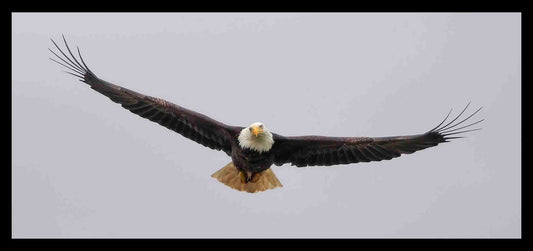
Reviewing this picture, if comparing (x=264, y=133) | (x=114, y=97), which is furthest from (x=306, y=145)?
(x=114, y=97)

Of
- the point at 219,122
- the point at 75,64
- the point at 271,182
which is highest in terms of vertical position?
the point at 75,64

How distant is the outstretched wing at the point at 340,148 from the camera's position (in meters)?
12.1

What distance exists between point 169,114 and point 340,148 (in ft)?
8.54

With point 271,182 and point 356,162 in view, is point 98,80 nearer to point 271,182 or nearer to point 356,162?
point 271,182

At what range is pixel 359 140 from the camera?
40.3ft

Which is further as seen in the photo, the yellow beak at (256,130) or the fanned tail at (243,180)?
the fanned tail at (243,180)

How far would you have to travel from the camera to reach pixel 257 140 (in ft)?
39.3

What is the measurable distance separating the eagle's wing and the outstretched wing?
0.82m

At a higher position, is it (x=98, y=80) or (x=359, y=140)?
(x=98, y=80)

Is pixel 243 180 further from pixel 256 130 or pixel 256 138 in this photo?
pixel 256 130

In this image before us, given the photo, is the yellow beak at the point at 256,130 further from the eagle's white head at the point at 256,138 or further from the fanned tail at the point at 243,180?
the fanned tail at the point at 243,180

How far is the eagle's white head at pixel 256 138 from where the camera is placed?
39.0 feet

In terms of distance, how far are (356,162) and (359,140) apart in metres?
0.39

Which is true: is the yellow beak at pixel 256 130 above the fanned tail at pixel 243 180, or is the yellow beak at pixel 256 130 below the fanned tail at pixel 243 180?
above
